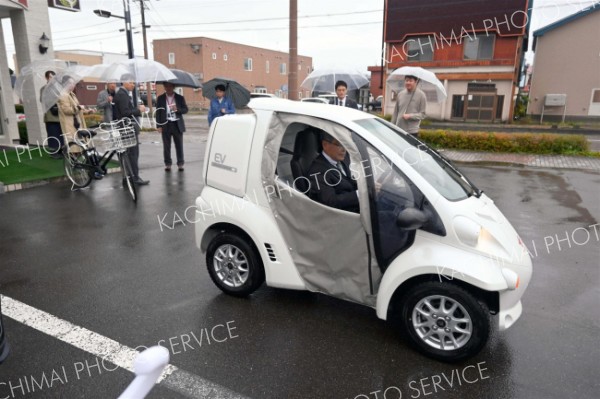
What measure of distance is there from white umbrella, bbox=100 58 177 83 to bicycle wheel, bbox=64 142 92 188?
148 centimetres

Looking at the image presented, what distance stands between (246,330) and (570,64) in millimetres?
30211

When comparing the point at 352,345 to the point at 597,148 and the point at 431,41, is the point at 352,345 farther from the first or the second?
the point at 431,41

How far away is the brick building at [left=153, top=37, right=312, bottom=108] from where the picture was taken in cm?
4477

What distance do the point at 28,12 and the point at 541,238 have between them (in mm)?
13288

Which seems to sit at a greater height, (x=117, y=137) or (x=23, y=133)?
(x=117, y=137)

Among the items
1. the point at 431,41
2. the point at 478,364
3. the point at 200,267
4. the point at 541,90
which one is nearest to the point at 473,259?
the point at 478,364

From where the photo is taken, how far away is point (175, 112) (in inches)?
364

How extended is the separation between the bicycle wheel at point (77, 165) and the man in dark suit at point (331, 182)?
602 centimetres

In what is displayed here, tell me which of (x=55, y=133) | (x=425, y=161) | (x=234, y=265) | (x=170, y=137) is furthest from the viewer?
(x=55, y=133)

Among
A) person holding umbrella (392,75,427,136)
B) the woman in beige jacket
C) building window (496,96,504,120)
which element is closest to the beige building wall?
building window (496,96,504,120)

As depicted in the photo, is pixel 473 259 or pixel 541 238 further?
pixel 541 238

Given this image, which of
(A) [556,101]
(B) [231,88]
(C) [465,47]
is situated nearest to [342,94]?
(B) [231,88]

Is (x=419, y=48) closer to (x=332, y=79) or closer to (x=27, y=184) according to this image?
(x=332, y=79)

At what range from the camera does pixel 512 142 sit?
42.6ft
